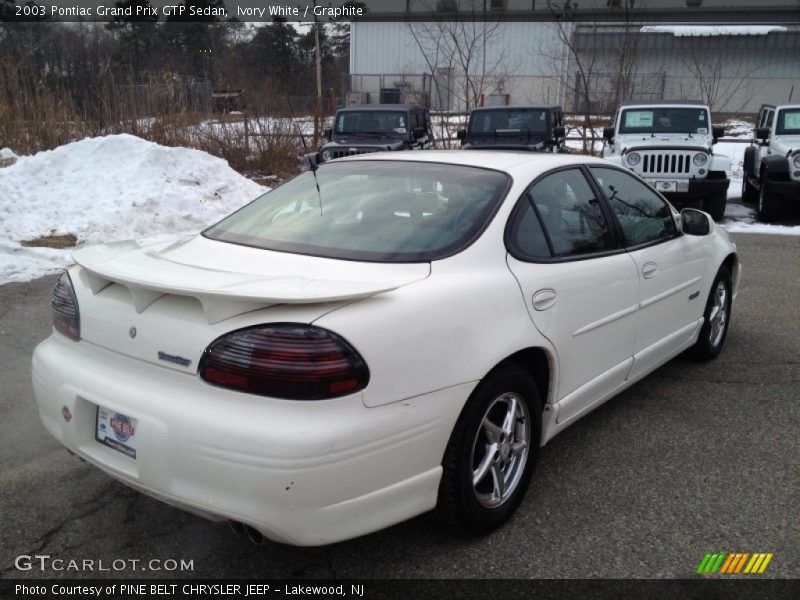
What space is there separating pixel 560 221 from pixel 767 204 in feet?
32.5

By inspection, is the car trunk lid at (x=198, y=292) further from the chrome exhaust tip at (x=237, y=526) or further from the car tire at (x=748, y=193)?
the car tire at (x=748, y=193)

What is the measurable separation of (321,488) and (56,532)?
141cm

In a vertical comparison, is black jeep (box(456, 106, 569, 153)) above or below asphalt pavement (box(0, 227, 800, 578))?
above

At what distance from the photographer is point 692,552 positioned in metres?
2.80

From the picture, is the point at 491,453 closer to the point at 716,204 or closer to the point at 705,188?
the point at 705,188

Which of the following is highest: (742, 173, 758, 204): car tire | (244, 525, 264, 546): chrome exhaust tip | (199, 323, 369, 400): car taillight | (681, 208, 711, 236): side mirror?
(681, 208, 711, 236): side mirror

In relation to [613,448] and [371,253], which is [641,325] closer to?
[613,448]

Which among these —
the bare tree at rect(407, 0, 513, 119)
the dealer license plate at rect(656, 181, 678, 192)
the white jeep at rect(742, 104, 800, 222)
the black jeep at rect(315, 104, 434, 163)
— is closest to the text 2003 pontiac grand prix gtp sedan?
the dealer license plate at rect(656, 181, 678, 192)

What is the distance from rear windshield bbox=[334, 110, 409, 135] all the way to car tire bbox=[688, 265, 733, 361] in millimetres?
9895

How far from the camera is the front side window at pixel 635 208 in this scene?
386 cm

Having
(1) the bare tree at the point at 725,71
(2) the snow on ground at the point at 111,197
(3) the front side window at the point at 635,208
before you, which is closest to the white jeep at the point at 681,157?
(2) the snow on ground at the point at 111,197

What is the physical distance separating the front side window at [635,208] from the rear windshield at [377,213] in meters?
0.92

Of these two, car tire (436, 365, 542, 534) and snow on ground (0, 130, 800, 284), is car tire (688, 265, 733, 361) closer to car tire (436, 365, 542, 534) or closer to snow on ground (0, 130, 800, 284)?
car tire (436, 365, 542, 534)

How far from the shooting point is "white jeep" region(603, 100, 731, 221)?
11492 mm
